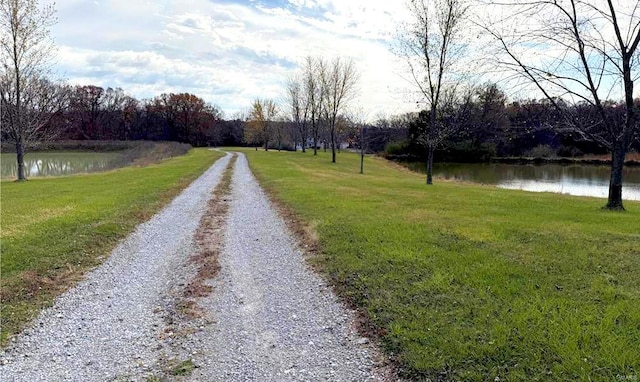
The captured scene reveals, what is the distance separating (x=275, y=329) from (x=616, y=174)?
11.0 metres

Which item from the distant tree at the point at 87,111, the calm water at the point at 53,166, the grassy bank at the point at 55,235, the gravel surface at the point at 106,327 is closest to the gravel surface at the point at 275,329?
the gravel surface at the point at 106,327

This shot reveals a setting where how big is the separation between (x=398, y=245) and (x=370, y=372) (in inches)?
153

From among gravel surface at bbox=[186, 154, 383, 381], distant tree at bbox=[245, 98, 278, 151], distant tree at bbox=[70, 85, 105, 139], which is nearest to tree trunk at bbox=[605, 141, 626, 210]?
gravel surface at bbox=[186, 154, 383, 381]

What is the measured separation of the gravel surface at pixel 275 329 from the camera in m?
3.66

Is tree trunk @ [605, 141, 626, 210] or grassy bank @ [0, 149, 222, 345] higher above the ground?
tree trunk @ [605, 141, 626, 210]

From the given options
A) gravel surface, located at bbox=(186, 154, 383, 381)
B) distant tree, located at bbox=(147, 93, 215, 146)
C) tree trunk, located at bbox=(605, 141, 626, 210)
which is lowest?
gravel surface, located at bbox=(186, 154, 383, 381)

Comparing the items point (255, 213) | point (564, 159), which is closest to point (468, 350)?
point (255, 213)

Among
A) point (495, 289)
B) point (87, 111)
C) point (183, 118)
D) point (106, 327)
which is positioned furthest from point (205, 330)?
point (87, 111)

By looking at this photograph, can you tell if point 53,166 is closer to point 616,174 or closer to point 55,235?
point 55,235

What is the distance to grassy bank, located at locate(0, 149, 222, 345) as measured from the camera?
5473mm

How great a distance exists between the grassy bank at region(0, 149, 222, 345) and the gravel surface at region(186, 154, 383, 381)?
7.04 feet

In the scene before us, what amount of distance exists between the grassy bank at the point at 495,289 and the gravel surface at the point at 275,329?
14.5 inches

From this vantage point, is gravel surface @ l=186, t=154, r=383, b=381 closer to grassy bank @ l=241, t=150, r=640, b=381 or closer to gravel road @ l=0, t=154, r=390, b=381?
gravel road @ l=0, t=154, r=390, b=381

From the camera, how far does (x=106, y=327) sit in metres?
4.56
